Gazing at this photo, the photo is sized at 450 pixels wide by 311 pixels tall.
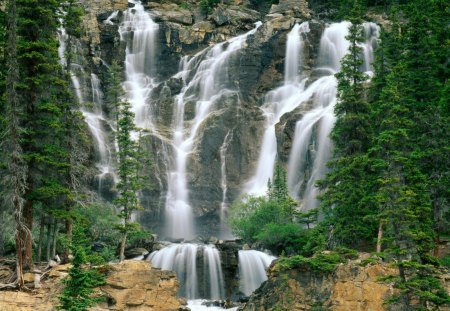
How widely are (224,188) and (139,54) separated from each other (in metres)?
26.4

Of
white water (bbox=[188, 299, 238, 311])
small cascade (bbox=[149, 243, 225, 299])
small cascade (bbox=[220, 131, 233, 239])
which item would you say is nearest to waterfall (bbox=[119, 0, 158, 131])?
small cascade (bbox=[220, 131, 233, 239])

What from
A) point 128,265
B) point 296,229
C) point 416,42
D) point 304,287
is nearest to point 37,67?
point 128,265

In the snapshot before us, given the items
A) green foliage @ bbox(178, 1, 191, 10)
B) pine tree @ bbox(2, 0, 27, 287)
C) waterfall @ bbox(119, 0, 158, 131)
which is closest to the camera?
pine tree @ bbox(2, 0, 27, 287)

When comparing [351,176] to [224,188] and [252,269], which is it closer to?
[252,269]

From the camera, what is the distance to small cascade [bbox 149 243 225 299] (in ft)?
125

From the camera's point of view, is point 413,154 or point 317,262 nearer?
point 317,262

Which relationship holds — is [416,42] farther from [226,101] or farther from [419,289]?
[226,101]

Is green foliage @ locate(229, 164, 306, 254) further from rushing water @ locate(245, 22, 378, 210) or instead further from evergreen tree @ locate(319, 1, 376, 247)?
evergreen tree @ locate(319, 1, 376, 247)

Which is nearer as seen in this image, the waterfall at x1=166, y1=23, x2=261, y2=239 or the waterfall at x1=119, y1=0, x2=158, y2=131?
the waterfall at x1=166, y1=23, x2=261, y2=239

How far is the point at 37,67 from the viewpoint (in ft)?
97.5

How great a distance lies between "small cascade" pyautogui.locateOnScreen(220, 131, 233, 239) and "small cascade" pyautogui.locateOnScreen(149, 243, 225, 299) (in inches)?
586

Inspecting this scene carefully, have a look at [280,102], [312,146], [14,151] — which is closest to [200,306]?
[14,151]

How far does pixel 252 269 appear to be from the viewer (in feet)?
127

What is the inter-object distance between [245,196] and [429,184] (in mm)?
24812
